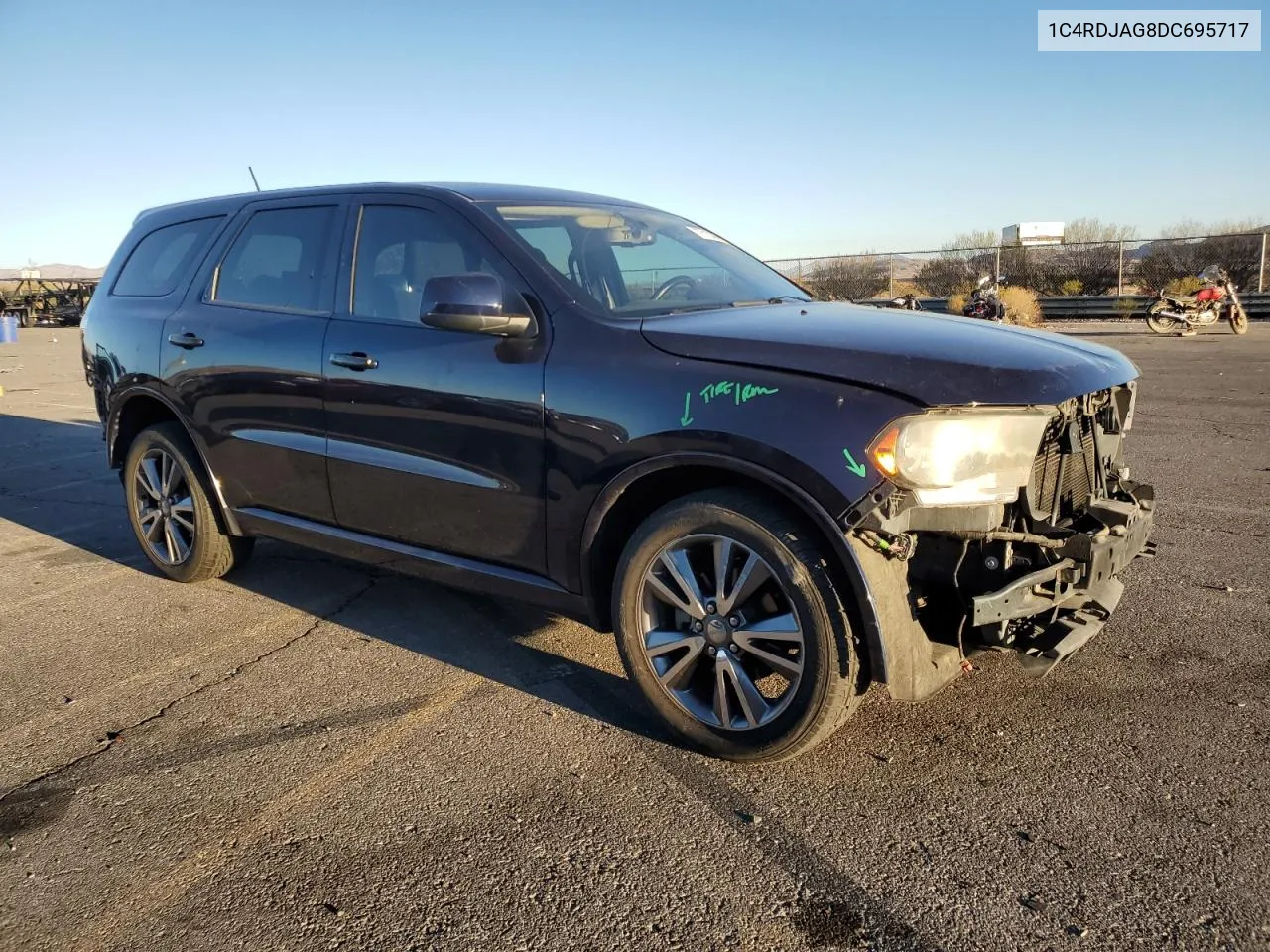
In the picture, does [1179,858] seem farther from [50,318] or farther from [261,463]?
[50,318]

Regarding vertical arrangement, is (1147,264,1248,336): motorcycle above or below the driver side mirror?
below

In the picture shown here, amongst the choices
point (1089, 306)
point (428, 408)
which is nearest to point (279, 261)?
point (428, 408)

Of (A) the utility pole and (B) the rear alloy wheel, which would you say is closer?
(B) the rear alloy wheel

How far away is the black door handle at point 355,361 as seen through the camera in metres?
3.85

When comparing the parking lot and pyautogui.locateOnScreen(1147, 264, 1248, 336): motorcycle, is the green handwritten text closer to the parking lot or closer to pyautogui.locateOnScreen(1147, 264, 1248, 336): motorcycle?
the parking lot

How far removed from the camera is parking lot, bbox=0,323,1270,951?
2.38 meters

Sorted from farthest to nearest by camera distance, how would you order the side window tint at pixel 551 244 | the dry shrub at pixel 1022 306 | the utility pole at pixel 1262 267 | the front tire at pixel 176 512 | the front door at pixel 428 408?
the utility pole at pixel 1262 267 → the dry shrub at pixel 1022 306 → the front tire at pixel 176 512 → the side window tint at pixel 551 244 → the front door at pixel 428 408

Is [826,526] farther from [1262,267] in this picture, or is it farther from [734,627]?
[1262,267]

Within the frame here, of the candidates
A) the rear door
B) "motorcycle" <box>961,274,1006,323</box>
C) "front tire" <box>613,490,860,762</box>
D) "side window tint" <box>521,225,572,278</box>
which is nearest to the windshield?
"side window tint" <box>521,225,572,278</box>

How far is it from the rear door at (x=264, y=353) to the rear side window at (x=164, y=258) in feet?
0.65

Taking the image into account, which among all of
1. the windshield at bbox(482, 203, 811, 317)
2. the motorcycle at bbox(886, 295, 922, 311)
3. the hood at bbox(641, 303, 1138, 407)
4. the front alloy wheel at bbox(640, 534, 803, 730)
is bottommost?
the front alloy wheel at bbox(640, 534, 803, 730)

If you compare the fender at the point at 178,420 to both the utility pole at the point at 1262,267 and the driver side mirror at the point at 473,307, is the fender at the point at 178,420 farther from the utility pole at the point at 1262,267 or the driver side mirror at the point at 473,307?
the utility pole at the point at 1262,267

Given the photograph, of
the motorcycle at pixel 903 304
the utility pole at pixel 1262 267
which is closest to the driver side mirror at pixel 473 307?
the motorcycle at pixel 903 304

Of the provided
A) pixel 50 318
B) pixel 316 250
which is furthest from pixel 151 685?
pixel 50 318
